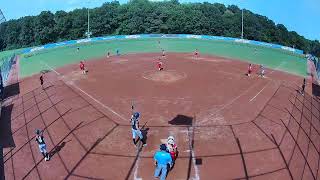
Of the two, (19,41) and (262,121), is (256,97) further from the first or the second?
(19,41)

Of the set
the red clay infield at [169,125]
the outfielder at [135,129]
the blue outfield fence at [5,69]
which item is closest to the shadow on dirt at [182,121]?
the red clay infield at [169,125]

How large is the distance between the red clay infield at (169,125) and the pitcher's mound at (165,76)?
4.2 inches

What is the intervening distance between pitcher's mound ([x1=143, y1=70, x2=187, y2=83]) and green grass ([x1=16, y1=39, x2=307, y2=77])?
15.2 m

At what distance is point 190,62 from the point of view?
45.2m

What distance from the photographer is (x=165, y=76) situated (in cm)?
3678

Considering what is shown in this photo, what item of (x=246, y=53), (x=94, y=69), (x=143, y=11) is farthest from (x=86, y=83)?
(x=143, y=11)

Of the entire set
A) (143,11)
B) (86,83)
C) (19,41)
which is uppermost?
(143,11)

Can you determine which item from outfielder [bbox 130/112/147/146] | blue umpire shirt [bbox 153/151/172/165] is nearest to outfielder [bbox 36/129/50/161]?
outfielder [bbox 130/112/147/146]

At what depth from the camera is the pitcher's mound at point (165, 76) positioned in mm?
35500

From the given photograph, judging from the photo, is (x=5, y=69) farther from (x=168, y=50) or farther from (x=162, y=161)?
(x=162, y=161)

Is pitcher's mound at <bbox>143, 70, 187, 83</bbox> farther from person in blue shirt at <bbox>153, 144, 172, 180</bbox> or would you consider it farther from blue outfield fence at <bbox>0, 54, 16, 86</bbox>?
person in blue shirt at <bbox>153, 144, 172, 180</bbox>

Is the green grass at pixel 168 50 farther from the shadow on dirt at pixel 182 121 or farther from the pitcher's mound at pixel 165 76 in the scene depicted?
the shadow on dirt at pixel 182 121

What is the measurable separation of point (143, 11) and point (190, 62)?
3620 cm

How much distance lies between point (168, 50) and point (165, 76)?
20.9 m
